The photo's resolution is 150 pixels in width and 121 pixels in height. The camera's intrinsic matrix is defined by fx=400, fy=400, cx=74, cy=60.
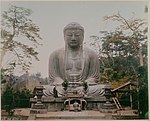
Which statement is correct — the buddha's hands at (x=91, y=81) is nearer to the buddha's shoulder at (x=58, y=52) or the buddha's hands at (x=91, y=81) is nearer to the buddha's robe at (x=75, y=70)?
the buddha's robe at (x=75, y=70)

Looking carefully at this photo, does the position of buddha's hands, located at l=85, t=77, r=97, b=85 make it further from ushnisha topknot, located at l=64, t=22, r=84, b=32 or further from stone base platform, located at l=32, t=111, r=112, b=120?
ushnisha topknot, located at l=64, t=22, r=84, b=32

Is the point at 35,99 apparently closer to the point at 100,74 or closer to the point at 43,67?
the point at 43,67

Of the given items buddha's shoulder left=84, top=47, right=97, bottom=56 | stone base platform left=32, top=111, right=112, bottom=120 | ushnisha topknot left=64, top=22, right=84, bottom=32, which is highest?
ushnisha topknot left=64, top=22, right=84, bottom=32

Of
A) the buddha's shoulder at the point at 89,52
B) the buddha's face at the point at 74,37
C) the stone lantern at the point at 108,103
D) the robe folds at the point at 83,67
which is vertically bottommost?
the stone lantern at the point at 108,103

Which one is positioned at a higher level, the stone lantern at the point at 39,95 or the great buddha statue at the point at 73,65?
the great buddha statue at the point at 73,65

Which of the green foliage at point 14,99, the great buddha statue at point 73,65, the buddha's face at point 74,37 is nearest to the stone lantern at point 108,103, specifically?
the great buddha statue at point 73,65

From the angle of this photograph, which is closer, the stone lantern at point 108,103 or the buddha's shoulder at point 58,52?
the stone lantern at point 108,103

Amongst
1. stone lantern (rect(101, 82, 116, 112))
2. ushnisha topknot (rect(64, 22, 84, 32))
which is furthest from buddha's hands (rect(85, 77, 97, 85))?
ushnisha topknot (rect(64, 22, 84, 32))

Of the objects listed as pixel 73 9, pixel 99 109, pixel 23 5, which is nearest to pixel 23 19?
pixel 23 5

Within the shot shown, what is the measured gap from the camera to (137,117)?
143 inches

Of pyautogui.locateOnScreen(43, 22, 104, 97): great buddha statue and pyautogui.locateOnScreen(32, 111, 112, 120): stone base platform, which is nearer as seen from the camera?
pyautogui.locateOnScreen(32, 111, 112, 120): stone base platform

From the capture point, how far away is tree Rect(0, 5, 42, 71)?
3.78m

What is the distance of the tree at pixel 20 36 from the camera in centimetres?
378

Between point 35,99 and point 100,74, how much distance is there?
653 millimetres
